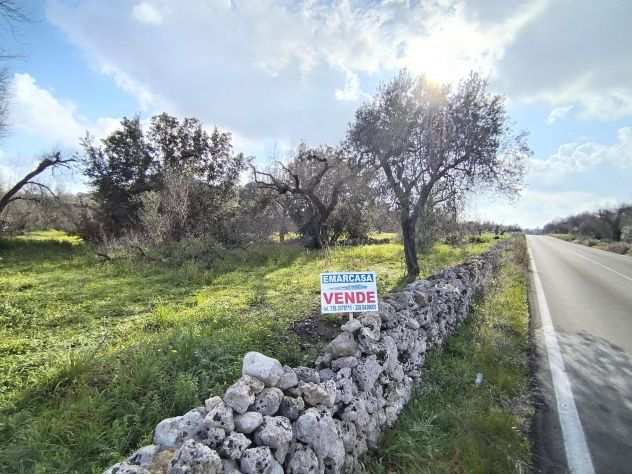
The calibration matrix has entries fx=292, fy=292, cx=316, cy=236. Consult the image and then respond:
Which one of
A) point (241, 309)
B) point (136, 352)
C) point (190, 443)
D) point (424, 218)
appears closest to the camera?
point (190, 443)

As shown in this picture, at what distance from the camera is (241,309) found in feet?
18.7

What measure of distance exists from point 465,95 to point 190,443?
1049 centimetres

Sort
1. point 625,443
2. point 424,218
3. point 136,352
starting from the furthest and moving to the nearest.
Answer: point 424,218, point 136,352, point 625,443

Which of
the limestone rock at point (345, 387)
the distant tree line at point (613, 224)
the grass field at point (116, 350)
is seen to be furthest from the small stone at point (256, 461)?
the distant tree line at point (613, 224)

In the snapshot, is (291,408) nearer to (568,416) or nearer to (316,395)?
(316,395)

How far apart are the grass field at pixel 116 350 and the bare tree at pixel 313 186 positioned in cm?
924

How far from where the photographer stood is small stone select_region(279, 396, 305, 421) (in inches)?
79.9

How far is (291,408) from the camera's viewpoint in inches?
80.1

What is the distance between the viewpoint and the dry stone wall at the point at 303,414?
5.19 ft

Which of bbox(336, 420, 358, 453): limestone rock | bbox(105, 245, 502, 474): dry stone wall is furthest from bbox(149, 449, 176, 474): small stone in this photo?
bbox(336, 420, 358, 453): limestone rock

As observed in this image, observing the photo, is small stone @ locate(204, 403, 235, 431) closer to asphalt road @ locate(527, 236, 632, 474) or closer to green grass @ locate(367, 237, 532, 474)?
green grass @ locate(367, 237, 532, 474)

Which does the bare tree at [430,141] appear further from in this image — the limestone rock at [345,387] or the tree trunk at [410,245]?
the limestone rock at [345,387]

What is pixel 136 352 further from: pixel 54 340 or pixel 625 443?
pixel 625 443

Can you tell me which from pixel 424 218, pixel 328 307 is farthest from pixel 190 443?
pixel 424 218
